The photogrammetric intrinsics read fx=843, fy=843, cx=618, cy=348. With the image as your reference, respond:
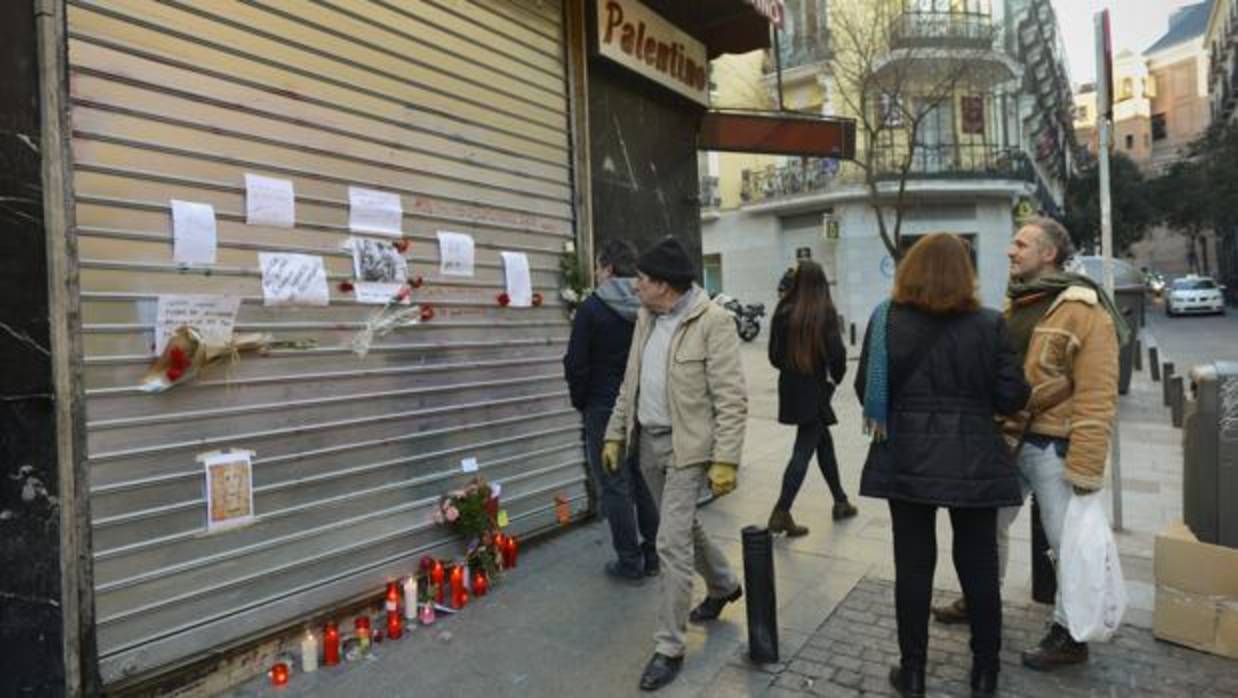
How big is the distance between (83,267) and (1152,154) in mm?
95215

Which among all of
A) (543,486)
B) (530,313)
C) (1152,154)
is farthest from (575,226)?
(1152,154)

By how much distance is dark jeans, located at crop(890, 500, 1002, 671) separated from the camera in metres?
3.29

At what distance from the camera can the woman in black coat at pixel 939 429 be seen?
10.3 feet

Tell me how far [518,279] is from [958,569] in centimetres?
315

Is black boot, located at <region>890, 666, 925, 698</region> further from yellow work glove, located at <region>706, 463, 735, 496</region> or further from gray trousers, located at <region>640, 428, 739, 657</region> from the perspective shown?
yellow work glove, located at <region>706, 463, 735, 496</region>

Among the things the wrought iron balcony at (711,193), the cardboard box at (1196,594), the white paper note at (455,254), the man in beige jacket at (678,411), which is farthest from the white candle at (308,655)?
the wrought iron balcony at (711,193)

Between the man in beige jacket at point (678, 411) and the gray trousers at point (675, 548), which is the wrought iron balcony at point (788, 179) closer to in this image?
the man in beige jacket at point (678, 411)

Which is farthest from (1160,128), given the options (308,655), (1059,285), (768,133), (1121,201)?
(308,655)

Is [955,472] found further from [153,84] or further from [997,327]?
[153,84]

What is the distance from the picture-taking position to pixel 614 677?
363cm

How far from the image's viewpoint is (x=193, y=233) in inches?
137

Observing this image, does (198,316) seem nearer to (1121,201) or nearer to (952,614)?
(952,614)

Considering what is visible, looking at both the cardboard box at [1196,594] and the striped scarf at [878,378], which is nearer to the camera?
the striped scarf at [878,378]

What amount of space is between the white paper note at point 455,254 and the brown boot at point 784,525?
2527 millimetres
